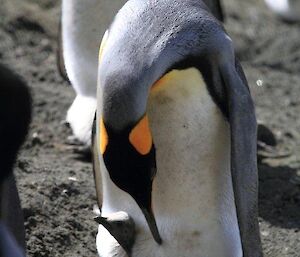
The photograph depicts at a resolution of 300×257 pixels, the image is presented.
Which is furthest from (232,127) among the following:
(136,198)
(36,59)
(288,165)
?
(36,59)

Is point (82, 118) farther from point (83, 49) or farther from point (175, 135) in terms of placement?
point (175, 135)

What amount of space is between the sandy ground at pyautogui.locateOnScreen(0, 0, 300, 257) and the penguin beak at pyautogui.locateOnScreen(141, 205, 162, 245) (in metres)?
0.43

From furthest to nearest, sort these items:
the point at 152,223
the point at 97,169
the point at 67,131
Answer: the point at 67,131
the point at 97,169
the point at 152,223

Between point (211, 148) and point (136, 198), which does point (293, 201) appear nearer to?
point (211, 148)

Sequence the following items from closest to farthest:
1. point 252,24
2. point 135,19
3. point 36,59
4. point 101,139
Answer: point 101,139 < point 135,19 < point 36,59 < point 252,24

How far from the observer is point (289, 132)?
6.62 meters

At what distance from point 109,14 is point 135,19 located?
1455mm

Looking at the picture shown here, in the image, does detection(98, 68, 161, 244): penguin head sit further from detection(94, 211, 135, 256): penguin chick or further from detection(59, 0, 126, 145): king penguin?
detection(59, 0, 126, 145): king penguin

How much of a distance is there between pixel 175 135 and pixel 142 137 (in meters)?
0.44

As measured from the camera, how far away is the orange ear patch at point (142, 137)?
4.05m

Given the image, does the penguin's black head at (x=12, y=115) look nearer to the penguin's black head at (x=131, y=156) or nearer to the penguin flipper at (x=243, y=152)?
the penguin's black head at (x=131, y=156)

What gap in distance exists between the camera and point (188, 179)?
4590 millimetres

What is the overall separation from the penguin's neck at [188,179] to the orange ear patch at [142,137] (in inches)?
12.3

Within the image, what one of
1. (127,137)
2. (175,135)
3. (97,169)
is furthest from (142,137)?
(97,169)
